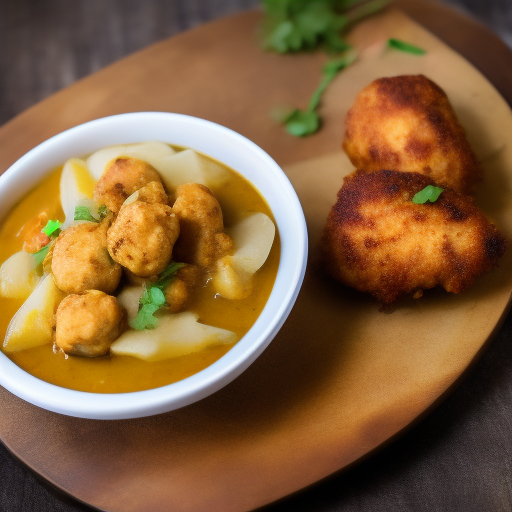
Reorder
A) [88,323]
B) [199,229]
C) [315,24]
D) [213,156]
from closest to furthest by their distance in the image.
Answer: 1. [88,323]
2. [199,229]
3. [213,156]
4. [315,24]

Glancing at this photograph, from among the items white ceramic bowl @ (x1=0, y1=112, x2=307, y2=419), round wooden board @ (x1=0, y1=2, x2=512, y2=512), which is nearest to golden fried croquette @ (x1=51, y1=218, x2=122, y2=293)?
white ceramic bowl @ (x1=0, y1=112, x2=307, y2=419)

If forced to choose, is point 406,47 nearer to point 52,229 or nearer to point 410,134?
point 410,134

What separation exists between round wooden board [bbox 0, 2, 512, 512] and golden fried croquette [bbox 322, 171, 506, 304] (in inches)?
5.5

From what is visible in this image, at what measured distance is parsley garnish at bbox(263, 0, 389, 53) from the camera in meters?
3.57

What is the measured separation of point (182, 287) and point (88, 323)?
0.35 meters

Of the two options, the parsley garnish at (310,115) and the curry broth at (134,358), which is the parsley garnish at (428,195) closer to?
the curry broth at (134,358)

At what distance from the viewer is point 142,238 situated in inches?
83.6

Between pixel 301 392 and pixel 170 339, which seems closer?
pixel 170 339

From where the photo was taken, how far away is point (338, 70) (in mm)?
3484

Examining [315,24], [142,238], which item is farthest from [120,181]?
[315,24]

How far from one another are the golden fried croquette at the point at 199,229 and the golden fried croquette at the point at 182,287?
6cm

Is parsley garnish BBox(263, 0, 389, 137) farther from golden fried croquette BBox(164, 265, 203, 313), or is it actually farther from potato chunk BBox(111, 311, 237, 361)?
potato chunk BBox(111, 311, 237, 361)

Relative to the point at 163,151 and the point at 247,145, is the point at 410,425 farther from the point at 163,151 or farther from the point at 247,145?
the point at 163,151

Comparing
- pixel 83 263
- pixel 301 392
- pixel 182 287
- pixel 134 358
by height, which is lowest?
pixel 301 392
